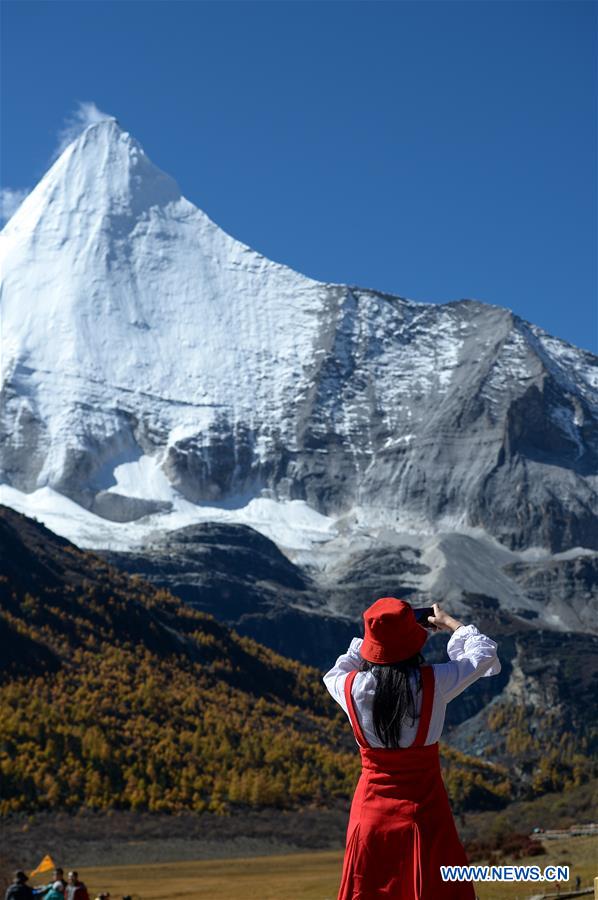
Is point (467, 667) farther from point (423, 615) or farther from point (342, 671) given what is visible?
point (342, 671)

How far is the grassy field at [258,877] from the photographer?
3950cm

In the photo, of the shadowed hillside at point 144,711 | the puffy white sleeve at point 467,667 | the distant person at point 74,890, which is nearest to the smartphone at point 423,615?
the puffy white sleeve at point 467,667

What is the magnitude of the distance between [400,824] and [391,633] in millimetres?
1164

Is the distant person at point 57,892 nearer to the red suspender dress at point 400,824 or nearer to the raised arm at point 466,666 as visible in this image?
the red suspender dress at point 400,824

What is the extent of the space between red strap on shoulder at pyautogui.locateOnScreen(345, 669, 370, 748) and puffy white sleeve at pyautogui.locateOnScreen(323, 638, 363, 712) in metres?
0.05

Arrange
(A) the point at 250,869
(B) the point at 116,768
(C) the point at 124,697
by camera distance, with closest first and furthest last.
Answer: (A) the point at 250,869, (B) the point at 116,768, (C) the point at 124,697

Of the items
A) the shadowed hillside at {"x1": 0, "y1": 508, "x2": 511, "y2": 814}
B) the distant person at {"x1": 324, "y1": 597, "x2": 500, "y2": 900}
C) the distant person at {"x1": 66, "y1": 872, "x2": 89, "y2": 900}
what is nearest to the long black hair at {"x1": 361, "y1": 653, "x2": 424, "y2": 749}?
the distant person at {"x1": 324, "y1": 597, "x2": 500, "y2": 900}

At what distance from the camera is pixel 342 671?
983cm

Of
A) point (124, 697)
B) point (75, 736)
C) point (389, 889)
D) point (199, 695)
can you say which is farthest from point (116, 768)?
point (389, 889)

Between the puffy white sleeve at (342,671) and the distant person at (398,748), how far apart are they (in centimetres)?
10

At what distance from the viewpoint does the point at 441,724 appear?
31.0 feet

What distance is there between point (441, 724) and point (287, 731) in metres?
108

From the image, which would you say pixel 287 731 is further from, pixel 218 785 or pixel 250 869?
pixel 250 869

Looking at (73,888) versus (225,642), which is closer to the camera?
(73,888)
